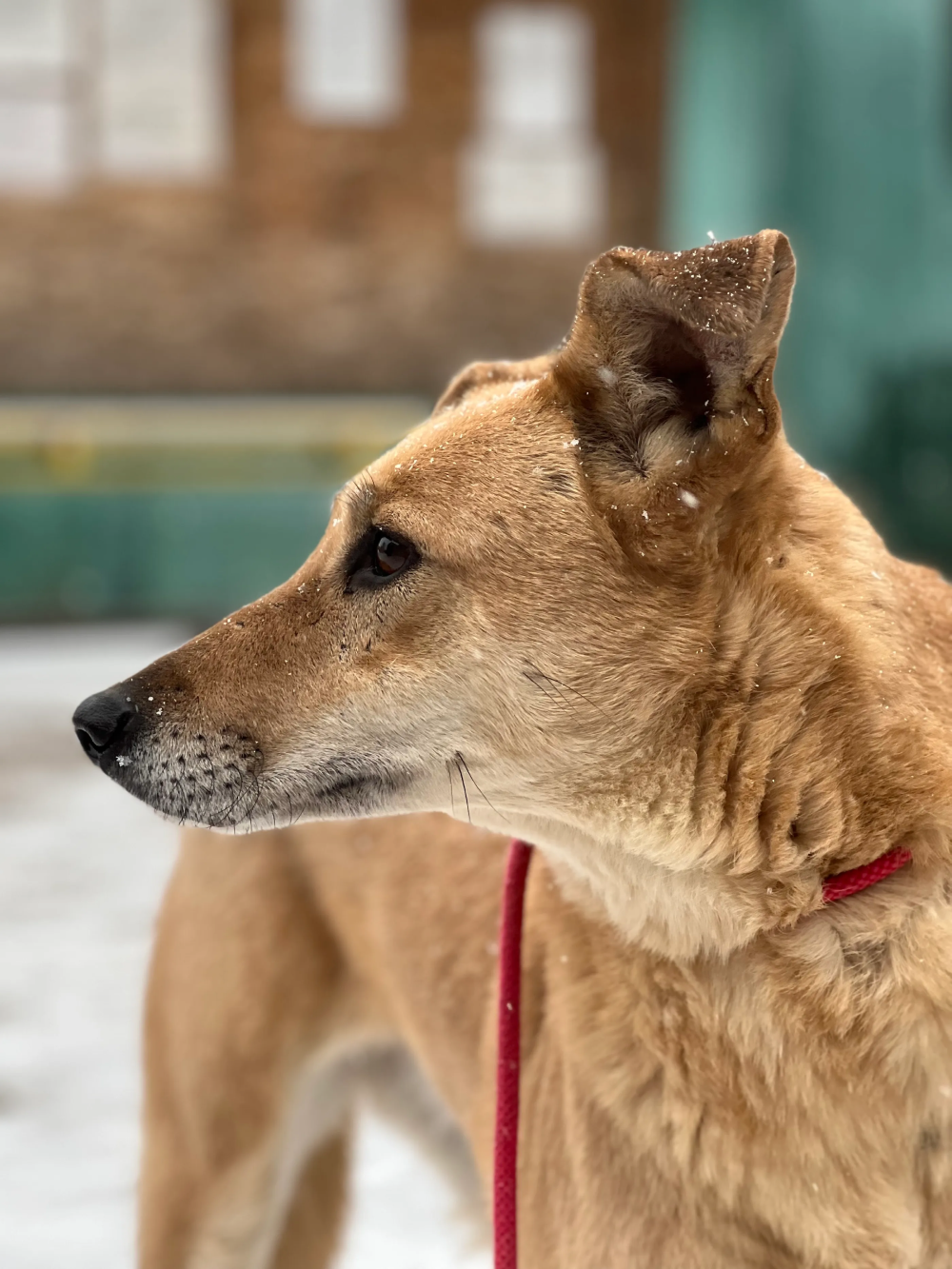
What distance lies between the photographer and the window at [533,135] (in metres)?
9.32

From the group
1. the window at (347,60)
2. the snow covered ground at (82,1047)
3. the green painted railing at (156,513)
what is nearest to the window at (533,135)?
the window at (347,60)

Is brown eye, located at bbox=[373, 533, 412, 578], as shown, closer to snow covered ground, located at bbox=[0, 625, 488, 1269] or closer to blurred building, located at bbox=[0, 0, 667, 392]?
snow covered ground, located at bbox=[0, 625, 488, 1269]

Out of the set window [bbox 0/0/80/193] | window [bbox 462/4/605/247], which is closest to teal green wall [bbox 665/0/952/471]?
window [bbox 462/4/605/247]

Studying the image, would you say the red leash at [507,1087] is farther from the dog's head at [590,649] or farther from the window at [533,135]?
the window at [533,135]

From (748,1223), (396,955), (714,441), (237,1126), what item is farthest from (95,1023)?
(714,441)

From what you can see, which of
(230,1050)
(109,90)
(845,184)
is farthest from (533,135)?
(230,1050)

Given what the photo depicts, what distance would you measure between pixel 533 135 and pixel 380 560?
28.7 feet

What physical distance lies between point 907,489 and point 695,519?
21.5 ft

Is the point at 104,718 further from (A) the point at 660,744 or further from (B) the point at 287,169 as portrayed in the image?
(B) the point at 287,169

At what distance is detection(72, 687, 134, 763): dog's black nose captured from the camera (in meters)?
1.44

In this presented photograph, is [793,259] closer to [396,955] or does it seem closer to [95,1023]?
[396,955]

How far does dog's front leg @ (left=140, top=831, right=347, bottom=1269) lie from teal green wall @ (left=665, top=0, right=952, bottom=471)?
607 cm

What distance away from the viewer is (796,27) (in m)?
7.56

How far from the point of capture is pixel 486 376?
5.56ft
